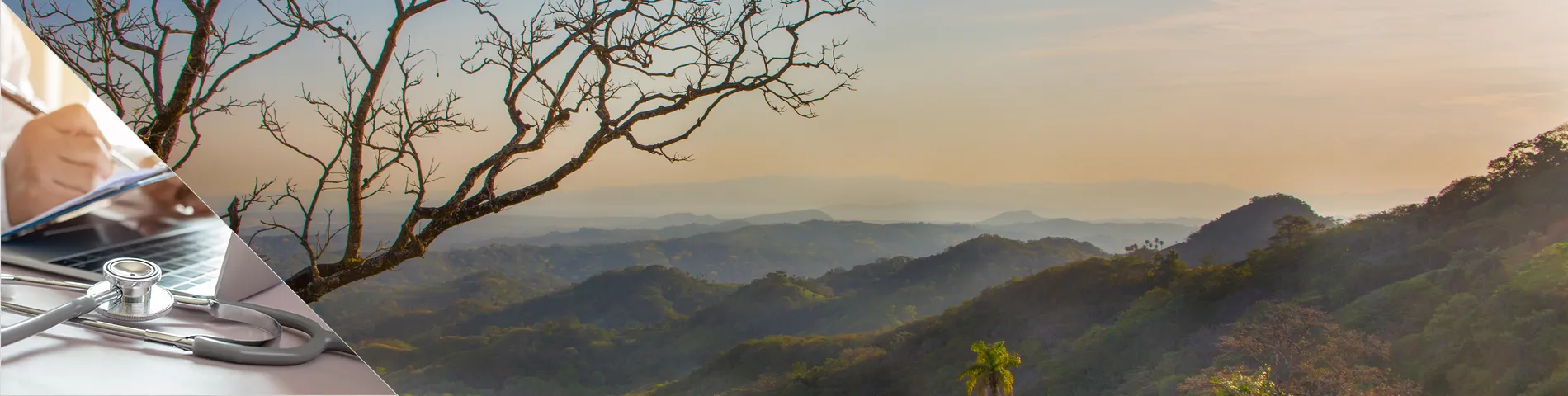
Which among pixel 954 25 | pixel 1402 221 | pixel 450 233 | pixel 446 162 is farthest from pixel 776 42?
pixel 1402 221

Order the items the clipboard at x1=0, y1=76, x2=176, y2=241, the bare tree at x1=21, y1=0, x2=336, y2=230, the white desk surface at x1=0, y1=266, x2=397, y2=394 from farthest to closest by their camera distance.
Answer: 1. the bare tree at x1=21, y1=0, x2=336, y2=230
2. the clipboard at x1=0, y1=76, x2=176, y2=241
3. the white desk surface at x1=0, y1=266, x2=397, y2=394

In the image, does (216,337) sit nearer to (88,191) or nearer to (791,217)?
(88,191)

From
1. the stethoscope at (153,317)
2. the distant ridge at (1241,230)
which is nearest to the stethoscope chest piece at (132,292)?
the stethoscope at (153,317)

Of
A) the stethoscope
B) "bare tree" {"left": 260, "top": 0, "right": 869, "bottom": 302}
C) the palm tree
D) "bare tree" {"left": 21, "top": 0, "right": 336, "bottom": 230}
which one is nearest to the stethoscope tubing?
the stethoscope

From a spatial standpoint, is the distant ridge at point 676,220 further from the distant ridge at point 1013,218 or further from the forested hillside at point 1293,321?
the distant ridge at point 1013,218

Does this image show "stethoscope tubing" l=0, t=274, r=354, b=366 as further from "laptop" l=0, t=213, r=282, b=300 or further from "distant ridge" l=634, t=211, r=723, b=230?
"distant ridge" l=634, t=211, r=723, b=230

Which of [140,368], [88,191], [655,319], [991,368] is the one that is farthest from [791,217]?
[140,368]
